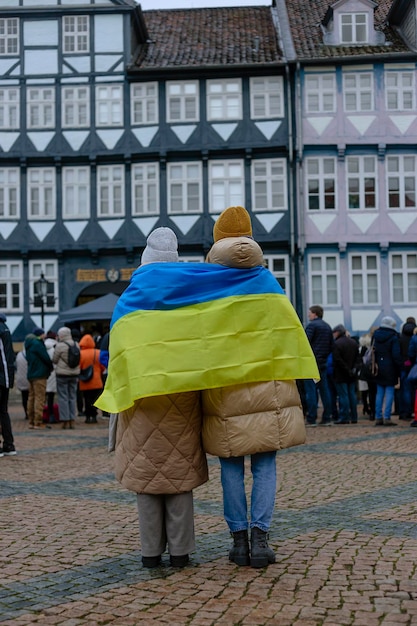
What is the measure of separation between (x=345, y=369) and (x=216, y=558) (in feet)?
32.3

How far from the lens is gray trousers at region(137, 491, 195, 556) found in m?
4.73

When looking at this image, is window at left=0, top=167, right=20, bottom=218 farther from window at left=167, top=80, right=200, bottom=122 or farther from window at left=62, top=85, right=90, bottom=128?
window at left=167, top=80, right=200, bottom=122

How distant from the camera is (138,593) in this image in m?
4.28

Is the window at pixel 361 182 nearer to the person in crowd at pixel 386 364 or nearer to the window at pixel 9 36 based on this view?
the window at pixel 9 36

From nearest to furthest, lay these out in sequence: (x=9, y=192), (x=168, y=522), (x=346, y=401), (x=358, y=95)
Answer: (x=168, y=522) → (x=346, y=401) → (x=358, y=95) → (x=9, y=192)

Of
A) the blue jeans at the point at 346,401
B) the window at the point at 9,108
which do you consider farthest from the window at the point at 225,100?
the blue jeans at the point at 346,401

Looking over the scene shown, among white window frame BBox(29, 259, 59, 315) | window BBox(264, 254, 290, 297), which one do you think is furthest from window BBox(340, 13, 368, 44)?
white window frame BBox(29, 259, 59, 315)

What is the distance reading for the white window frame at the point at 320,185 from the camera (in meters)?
29.5

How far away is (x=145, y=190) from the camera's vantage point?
1179 inches

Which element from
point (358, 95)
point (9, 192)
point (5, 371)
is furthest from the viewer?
point (9, 192)

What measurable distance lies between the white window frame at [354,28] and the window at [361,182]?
4.11 meters

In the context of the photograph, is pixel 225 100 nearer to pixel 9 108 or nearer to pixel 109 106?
pixel 109 106

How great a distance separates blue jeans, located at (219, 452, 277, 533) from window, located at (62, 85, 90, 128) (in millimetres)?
26243

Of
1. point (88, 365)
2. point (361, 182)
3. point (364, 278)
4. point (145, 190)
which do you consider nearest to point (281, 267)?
point (364, 278)
